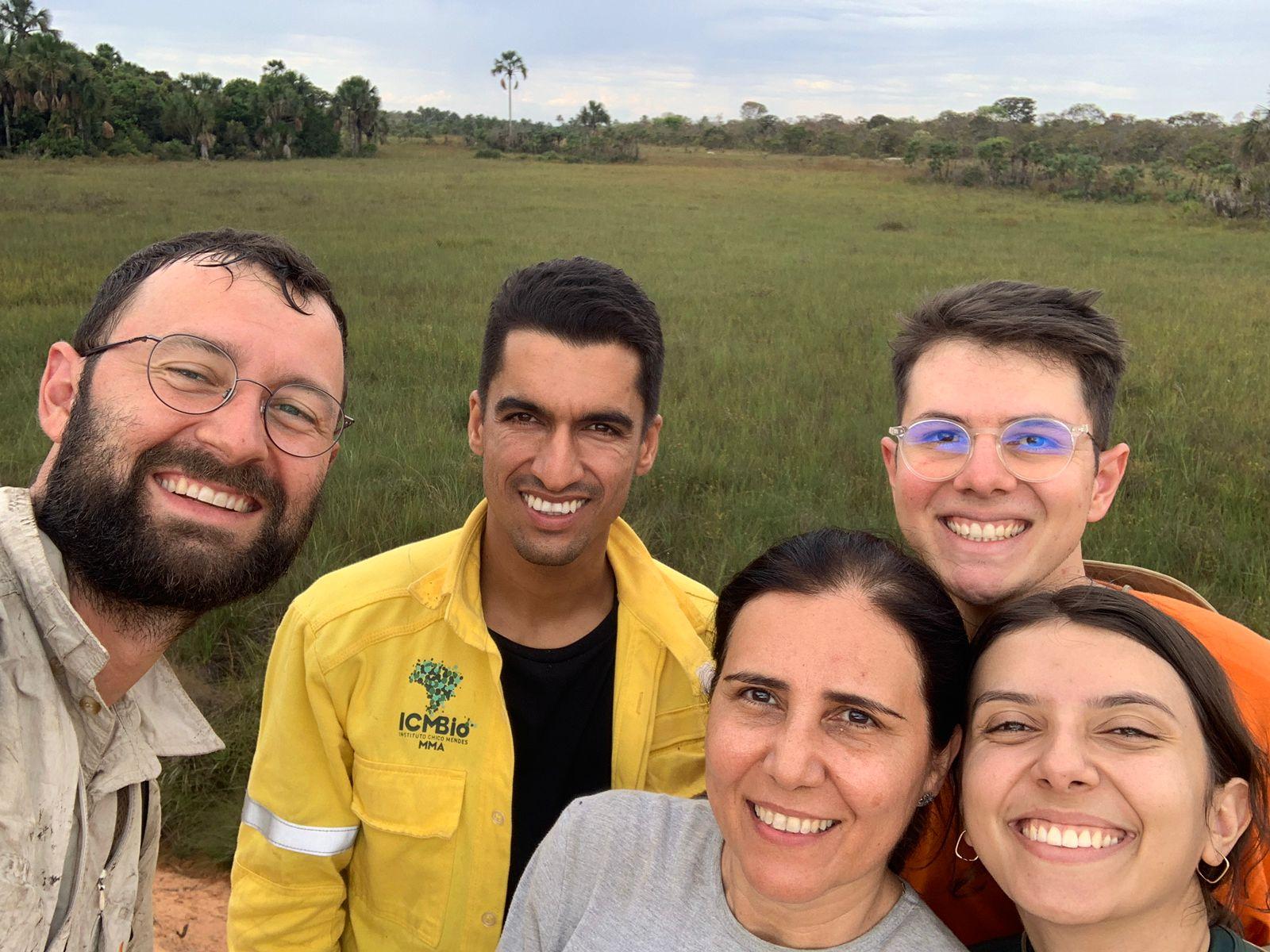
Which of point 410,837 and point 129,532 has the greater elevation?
point 129,532

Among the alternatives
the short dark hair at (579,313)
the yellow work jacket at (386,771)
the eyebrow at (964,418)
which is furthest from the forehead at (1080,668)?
the short dark hair at (579,313)

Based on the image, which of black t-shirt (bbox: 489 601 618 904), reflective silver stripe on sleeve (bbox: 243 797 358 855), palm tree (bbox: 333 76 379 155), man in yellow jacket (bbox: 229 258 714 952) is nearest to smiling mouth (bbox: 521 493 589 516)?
man in yellow jacket (bbox: 229 258 714 952)

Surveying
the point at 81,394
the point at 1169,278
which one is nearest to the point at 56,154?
the point at 1169,278

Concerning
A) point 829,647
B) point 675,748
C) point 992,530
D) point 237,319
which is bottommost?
point 675,748

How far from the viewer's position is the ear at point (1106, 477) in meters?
2.28

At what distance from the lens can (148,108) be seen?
48.8m

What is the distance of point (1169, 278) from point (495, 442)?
14.4m

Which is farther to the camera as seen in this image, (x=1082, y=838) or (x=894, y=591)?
(x=894, y=591)

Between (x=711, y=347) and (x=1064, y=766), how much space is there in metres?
8.02

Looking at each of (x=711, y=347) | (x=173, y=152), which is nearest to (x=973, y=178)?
(x=711, y=347)

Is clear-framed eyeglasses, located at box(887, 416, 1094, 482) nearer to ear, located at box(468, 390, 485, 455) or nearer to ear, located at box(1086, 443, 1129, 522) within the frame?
ear, located at box(1086, 443, 1129, 522)

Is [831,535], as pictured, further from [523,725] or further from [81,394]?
[81,394]

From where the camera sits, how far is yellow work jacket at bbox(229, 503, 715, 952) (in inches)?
92.6

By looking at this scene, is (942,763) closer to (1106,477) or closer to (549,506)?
(1106,477)
